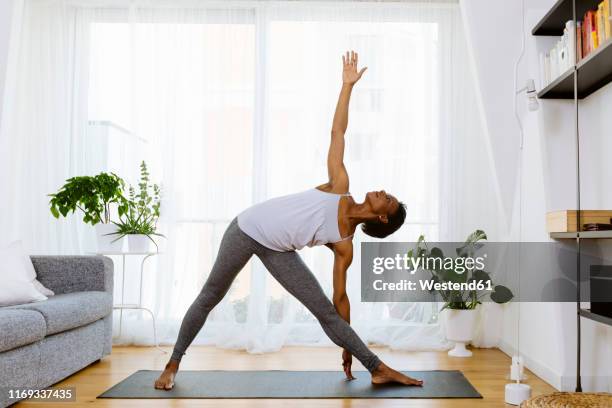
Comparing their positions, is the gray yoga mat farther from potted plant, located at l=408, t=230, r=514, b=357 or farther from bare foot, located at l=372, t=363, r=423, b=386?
potted plant, located at l=408, t=230, r=514, b=357

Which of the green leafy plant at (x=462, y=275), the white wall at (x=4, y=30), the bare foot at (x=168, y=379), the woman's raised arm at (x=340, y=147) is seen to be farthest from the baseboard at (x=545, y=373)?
the white wall at (x=4, y=30)

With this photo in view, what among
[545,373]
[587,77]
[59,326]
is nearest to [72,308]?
[59,326]

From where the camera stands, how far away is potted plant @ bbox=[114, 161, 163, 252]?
398 centimetres

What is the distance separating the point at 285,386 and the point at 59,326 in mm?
1161

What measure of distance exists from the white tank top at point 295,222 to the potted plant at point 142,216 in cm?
128

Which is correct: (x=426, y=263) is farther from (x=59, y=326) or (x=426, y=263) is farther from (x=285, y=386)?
(x=59, y=326)

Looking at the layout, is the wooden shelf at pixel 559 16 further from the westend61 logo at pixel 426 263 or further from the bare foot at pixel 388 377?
the bare foot at pixel 388 377

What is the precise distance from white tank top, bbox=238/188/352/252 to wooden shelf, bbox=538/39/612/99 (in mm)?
1243

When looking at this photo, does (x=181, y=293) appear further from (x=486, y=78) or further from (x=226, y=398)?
(x=486, y=78)

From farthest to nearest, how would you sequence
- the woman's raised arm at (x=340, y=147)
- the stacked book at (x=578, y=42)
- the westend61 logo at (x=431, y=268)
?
the westend61 logo at (x=431, y=268), the woman's raised arm at (x=340, y=147), the stacked book at (x=578, y=42)

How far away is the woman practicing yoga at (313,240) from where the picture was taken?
2.88 m

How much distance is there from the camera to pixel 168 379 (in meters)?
2.99

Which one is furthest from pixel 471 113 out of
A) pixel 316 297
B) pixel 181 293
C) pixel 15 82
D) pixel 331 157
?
pixel 15 82

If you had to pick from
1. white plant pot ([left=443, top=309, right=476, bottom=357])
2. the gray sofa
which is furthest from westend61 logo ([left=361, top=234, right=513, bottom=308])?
the gray sofa
